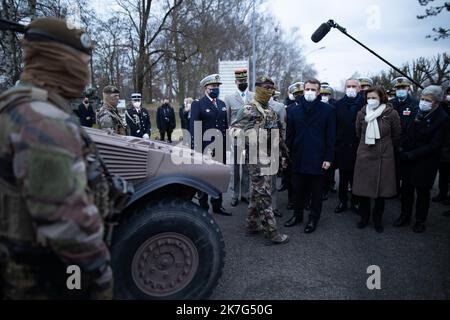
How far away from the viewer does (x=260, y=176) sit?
3.98 m

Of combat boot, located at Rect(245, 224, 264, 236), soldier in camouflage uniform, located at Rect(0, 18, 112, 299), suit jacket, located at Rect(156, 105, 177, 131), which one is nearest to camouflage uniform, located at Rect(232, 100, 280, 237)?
combat boot, located at Rect(245, 224, 264, 236)

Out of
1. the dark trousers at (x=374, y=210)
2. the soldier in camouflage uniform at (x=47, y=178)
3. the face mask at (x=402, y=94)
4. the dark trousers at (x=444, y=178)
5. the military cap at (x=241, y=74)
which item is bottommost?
the dark trousers at (x=374, y=210)

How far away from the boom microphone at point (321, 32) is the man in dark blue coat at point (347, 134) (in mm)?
819

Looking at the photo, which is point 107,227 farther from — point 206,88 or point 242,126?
point 206,88

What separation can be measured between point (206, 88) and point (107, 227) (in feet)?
12.6

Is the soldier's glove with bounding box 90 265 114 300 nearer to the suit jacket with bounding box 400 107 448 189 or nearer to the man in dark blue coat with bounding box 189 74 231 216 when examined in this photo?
the man in dark blue coat with bounding box 189 74 231 216

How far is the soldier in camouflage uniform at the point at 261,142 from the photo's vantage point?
3.94 meters

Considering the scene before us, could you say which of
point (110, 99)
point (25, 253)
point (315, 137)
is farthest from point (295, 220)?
point (25, 253)

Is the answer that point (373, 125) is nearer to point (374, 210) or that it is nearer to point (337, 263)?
point (374, 210)

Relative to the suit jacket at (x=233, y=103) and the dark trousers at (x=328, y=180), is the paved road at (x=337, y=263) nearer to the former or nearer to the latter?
the dark trousers at (x=328, y=180)

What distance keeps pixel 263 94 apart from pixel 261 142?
0.58 meters

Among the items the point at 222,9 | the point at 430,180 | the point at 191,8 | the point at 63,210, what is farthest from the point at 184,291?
the point at 222,9

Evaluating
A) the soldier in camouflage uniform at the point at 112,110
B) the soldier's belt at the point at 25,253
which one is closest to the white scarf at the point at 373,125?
the soldier in camouflage uniform at the point at 112,110

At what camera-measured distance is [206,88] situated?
535 centimetres
